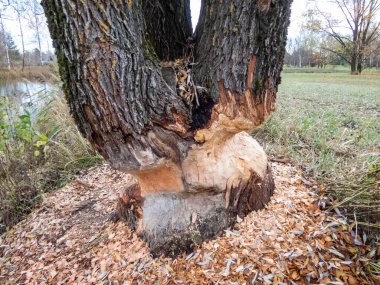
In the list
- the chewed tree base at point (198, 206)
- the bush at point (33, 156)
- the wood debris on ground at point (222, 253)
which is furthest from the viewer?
the bush at point (33, 156)

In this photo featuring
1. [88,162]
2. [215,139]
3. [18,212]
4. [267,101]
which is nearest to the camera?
[267,101]

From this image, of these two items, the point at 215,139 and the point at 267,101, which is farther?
the point at 215,139

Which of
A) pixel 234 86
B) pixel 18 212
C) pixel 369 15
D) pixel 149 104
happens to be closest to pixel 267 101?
pixel 234 86

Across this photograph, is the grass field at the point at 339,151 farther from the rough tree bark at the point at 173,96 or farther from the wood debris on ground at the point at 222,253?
the rough tree bark at the point at 173,96

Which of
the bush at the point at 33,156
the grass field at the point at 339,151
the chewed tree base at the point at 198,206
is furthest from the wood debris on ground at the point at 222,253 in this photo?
the bush at the point at 33,156

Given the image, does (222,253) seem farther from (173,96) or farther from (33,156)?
(33,156)

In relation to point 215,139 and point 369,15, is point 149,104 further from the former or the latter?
point 369,15

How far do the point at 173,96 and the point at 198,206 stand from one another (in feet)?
2.32

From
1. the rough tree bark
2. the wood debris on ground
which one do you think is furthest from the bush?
the rough tree bark

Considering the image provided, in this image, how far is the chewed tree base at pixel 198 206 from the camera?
147 centimetres

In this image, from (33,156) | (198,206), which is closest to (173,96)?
(198,206)

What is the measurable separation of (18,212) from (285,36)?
2423mm

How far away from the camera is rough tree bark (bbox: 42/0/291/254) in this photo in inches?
40.1

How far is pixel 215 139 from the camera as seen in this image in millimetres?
1374
